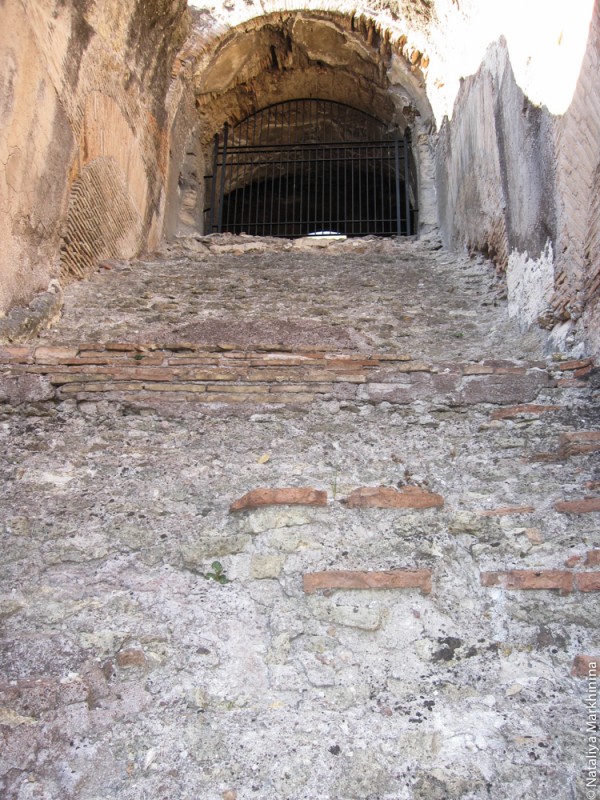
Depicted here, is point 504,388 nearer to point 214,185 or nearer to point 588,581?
point 588,581

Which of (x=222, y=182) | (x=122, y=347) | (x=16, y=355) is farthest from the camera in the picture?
(x=222, y=182)

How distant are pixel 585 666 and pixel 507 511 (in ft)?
1.96

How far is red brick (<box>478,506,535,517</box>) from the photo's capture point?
2.44 meters

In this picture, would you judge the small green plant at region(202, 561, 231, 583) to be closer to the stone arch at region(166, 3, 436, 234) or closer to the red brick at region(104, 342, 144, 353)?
the red brick at region(104, 342, 144, 353)

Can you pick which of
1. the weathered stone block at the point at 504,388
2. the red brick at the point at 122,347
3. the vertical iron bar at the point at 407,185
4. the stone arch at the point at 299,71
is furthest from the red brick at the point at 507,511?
the vertical iron bar at the point at 407,185

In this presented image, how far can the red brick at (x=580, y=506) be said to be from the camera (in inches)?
95.1

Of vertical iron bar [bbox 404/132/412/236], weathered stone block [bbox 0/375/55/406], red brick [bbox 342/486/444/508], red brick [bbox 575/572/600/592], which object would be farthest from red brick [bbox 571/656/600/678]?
vertical iron bar [bbox 404/132/412/236]

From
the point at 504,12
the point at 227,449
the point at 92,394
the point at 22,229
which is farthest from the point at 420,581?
the point at 504,12

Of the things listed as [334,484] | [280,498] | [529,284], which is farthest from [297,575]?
[529,284]

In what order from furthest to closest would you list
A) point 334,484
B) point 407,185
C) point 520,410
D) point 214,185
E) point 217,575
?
point 214,185 < point 407,185 < point 520,410 < point 334,484 < point 217,575

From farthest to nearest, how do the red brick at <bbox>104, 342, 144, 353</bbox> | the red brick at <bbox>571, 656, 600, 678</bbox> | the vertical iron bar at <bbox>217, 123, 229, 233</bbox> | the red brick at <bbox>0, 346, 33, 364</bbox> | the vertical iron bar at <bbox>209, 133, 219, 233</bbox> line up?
the vertical iron bar at <bbox>209, 133, 219, 233</bbox> → the vertical iron bar at <bbox>217, 123, 229, 233</bbox> → the red brick at <bbox>104, 342, 144, 353</bbox> → the red brick at <bbox>0, 346, 33, 364</bbox> → the red brick at <bbox>571, 656, 600, 678</bbox>

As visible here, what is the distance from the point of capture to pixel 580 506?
243 centimetres

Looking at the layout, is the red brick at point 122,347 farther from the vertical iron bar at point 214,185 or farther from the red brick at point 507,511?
the vertical iron bar at point 214,185

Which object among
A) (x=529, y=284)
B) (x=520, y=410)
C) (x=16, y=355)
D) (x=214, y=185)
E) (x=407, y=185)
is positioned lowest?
(x=520, y=410)
